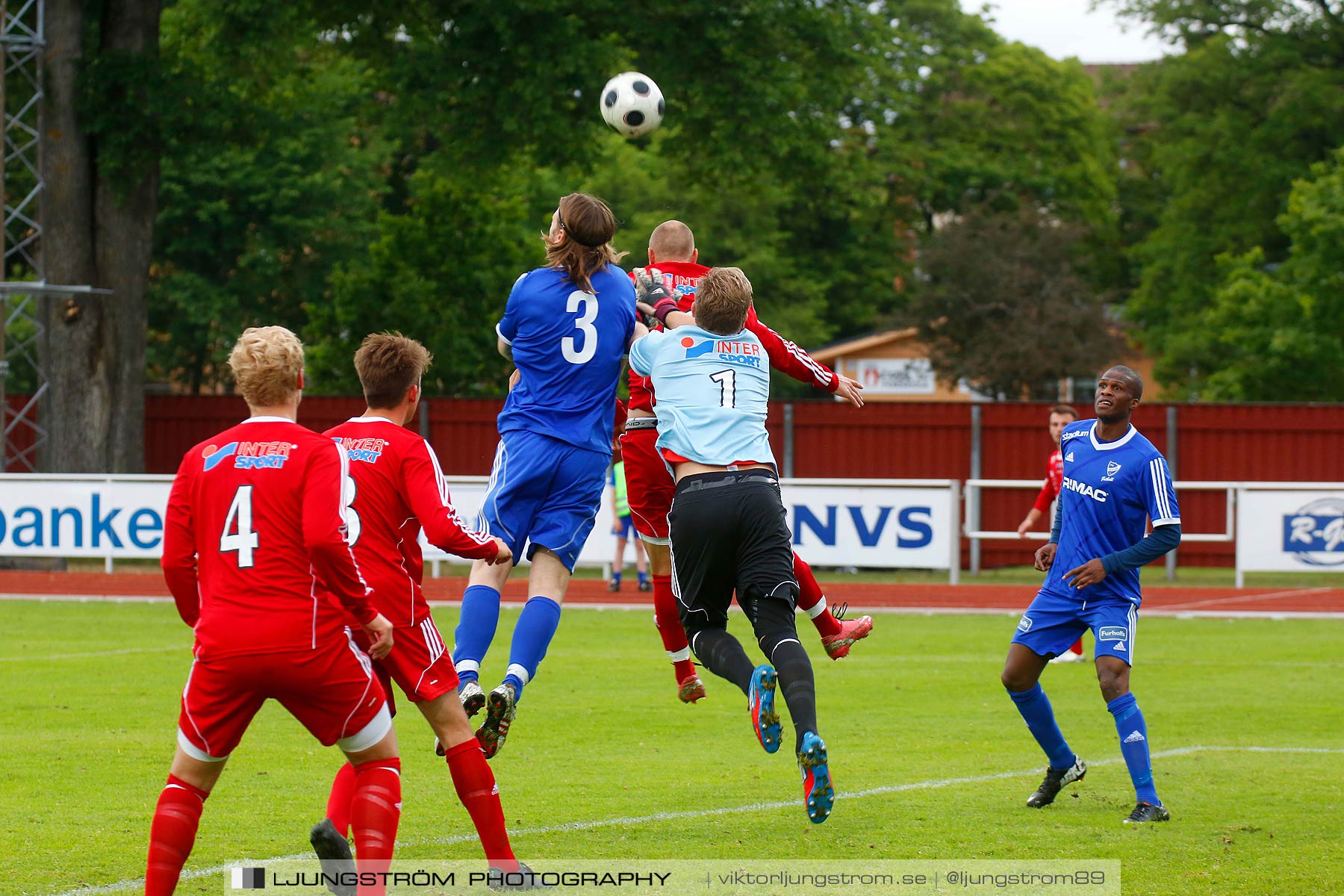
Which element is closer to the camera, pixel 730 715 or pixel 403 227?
pixel 730 715

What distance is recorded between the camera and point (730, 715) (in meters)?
11.5

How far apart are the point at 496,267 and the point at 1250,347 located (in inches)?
743

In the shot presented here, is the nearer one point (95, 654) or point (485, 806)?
point (485, 806)

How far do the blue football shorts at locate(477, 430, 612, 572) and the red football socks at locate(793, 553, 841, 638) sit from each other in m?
1.11

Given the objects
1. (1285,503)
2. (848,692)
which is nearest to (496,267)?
(1285,503)

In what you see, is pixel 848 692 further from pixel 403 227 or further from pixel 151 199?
pixel 403 227

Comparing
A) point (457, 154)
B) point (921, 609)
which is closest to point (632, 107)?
point (921, 609)

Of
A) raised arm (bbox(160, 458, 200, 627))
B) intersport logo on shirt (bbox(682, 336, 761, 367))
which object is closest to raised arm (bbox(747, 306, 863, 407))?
intersport logo on shirt (bbox(682, 336, 761, 367))

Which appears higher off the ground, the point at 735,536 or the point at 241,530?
the point at 241,530

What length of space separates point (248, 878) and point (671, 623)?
2.98 metres

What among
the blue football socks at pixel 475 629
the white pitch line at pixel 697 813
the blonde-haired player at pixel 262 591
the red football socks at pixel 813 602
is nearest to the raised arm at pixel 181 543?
the blonde-haired player at pixel 262 591

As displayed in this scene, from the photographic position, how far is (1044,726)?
8047 millimetres

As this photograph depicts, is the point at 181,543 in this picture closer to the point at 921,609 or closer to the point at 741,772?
the point at 741,772

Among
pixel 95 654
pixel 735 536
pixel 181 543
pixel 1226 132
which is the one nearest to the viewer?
pixel 181 543
